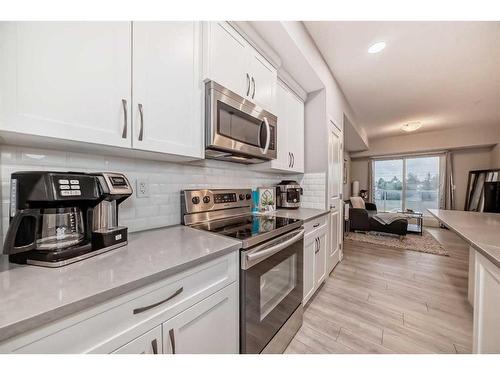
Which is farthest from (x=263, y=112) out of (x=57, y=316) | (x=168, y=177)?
(x=57, y=316)

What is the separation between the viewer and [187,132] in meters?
1.13

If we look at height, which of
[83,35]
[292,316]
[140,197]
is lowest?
[292,316]

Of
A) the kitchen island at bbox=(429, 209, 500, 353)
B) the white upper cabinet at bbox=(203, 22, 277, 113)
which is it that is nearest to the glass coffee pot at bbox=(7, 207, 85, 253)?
the white upper cabinet at bbox=(203, 22, 277, 113)

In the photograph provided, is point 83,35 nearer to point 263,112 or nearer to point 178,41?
point 178,41

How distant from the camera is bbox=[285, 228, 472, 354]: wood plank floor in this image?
1426 millimetres

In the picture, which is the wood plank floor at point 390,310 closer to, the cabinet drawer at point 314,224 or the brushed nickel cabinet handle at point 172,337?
the cabinet drawer at point 314,224

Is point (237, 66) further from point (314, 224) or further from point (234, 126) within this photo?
point (314, 224)

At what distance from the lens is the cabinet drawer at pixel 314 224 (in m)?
1.74

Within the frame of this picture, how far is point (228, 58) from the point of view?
1.32 meters

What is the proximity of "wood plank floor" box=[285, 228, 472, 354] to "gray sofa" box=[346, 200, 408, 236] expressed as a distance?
1221 mm

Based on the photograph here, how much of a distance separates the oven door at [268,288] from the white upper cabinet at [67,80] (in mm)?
868

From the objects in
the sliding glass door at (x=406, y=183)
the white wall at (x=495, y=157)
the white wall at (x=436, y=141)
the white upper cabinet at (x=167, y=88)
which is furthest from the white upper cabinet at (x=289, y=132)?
the white wall at (x=495, y=157)

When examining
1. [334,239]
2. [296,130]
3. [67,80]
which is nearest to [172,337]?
[67,80]

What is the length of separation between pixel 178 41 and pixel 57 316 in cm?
124
